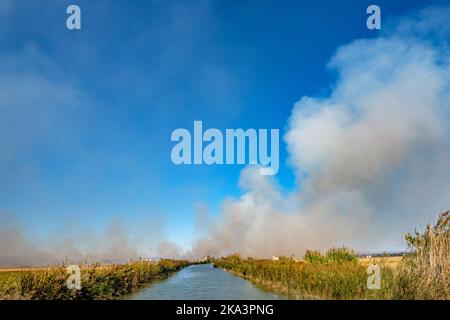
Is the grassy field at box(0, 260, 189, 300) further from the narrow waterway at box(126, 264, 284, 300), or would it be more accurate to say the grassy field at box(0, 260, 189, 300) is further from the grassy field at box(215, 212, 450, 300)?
the grassy field at box(215, 212, 450, 300)

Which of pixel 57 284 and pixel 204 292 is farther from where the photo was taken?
pixel 204 292

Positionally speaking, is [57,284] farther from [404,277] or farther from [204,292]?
[404,277]

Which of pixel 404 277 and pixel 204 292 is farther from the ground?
pixel 404 277

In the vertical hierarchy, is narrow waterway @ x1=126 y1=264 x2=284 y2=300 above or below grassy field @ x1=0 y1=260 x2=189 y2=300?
below

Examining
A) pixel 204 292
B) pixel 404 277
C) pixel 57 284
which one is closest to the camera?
pixel 404 277

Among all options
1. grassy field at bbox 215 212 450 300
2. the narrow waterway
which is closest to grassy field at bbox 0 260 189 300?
the narrow waterway

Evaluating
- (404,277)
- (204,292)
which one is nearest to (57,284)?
(204,292)

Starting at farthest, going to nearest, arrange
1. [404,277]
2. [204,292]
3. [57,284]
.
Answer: [204,292], [57,284], [404,277]

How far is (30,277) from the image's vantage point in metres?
17.4

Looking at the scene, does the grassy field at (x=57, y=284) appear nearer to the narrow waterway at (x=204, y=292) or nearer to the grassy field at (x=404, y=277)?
the narrow waterway at (x=204, y=292)

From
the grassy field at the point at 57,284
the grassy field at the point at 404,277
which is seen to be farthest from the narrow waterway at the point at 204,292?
the grassy field at the point at 404,277
